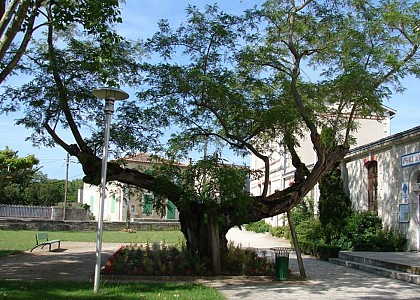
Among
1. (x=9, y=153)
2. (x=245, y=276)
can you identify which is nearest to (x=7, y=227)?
(x=9, y=153)

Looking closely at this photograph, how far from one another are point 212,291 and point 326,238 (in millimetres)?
11622

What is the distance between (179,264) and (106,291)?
10.8 ft

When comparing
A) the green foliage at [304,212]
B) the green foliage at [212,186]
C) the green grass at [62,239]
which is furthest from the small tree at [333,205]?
the green foliage at [212,186]

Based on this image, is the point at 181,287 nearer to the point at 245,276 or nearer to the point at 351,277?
the point at 245,276

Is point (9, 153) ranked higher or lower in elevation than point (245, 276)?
higher

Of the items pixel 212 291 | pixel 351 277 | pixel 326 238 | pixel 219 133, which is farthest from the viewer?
pixel 326 238

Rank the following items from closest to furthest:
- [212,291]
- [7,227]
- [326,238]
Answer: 1. [212,291]
2. [326,238]
3. [7,227]

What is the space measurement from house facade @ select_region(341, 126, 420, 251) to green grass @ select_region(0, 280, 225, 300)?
9895mm

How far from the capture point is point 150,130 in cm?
1359

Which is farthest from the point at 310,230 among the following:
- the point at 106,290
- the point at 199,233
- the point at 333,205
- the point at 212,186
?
the point at 106,290

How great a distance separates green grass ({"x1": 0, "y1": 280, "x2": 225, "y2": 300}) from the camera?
9.09 meters

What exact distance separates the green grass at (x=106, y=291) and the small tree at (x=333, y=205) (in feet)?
36.2

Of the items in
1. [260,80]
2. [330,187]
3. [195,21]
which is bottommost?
[330,187]

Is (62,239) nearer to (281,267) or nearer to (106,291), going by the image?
(281,267)
